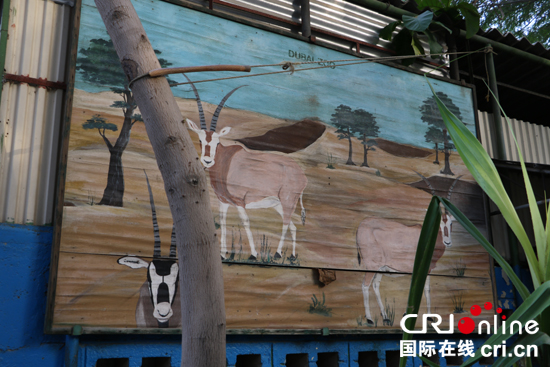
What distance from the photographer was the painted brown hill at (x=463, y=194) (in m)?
5.39

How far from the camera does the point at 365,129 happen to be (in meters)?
5.08

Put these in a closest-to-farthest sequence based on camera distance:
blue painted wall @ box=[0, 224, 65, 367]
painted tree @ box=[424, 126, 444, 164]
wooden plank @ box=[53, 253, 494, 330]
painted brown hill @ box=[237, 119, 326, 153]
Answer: blue painted wall @ box=[0, 224, 65, 367] < wooden plank @ box=[53, 253, 494, 330] < painted brown hill @ box=[237, 119, 326, 153] < painted tree @ box=[424, 126, 444, 164]

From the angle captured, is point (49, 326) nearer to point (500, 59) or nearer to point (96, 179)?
point (96, 179)

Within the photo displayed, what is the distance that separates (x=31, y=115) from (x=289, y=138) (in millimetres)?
2154

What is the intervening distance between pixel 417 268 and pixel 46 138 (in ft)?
11.2

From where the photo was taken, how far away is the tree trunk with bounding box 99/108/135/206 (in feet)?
12.0

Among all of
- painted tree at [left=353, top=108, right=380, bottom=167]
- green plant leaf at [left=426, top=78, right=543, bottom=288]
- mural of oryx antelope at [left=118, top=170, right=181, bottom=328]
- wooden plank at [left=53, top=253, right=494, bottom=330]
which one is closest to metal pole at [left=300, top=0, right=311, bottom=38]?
painted tree at [left=353, top=108, right=380, bottom=167]

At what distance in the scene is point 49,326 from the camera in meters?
3.21

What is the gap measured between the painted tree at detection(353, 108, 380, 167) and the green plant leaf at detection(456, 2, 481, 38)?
1.72 meters

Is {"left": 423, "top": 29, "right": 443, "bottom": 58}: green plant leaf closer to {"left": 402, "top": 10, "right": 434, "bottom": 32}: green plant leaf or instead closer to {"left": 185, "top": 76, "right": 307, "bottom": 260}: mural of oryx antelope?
{"left": 402, "top": 10, "right": 434, "bottom": 32}: green plant leaf

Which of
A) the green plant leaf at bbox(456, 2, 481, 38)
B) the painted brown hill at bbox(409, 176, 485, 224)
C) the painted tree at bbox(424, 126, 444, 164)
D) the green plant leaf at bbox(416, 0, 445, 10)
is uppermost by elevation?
the green plant leaf at bbox(416, 0, 445, 10)

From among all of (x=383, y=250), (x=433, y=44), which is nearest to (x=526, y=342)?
(x=383, y=250)

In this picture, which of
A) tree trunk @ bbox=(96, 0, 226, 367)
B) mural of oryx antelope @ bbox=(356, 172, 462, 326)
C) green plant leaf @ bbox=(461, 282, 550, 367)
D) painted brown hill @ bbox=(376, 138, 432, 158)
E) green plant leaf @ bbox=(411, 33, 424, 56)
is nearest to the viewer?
green plant leaf @ bbox=(461, 282, 550, 367)

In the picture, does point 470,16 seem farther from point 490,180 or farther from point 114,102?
point 490,180
